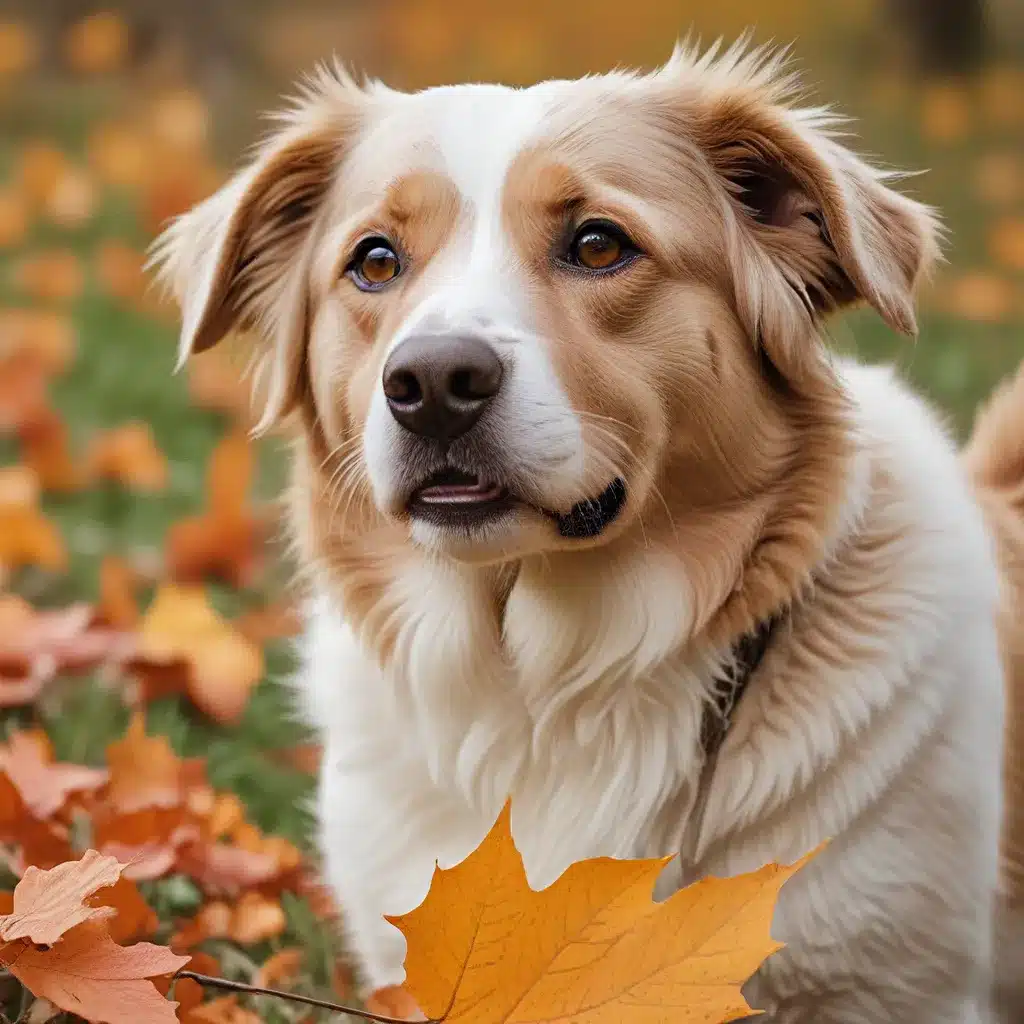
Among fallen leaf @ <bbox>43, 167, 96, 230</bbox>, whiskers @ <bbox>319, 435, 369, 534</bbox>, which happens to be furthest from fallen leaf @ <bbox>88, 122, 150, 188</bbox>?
whiskers @ <bbox>319, 435, 369, 534</bbox>

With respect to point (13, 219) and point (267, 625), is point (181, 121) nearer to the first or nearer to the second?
point (13, 219)

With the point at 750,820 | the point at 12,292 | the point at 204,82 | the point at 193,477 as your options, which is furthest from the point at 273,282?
the point at 204,82

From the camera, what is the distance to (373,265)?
2.45m

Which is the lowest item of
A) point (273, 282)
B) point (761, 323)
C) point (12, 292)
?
point (12, 292)

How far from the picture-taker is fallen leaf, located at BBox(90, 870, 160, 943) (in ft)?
7.31

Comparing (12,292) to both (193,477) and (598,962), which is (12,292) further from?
(598,962)

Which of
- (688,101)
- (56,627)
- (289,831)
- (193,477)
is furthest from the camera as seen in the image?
(193,477)

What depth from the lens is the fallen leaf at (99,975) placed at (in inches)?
70.2

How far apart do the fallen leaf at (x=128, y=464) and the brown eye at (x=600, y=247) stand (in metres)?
2.85

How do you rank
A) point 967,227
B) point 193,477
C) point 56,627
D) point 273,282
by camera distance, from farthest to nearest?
point 967,227 → point 193,477 → point 56,627 → point 273,282

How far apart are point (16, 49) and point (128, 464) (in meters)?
5.53

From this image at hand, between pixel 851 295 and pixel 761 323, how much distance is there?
0.65 feet

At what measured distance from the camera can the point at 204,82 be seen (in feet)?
29.3

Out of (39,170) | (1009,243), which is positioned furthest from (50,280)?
(1009,243)
